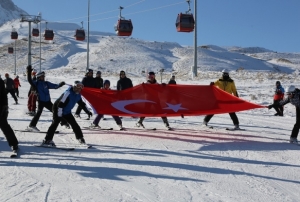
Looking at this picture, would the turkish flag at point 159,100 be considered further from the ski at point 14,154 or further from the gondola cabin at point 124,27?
the gondola cabin at point 124,27

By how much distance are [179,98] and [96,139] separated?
9.62 ft

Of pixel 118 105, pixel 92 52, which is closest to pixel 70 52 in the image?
pixel 92 52

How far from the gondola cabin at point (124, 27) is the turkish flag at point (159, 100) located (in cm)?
1553

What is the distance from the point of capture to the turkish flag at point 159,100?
11023 millimetres

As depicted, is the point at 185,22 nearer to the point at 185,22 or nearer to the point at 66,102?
the point at 185,22

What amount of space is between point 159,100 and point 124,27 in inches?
629

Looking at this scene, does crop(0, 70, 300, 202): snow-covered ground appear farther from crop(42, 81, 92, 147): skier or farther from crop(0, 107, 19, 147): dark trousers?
crop(42, 81, 92, 147): skier

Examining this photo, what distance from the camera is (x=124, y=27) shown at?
2622 centimetres

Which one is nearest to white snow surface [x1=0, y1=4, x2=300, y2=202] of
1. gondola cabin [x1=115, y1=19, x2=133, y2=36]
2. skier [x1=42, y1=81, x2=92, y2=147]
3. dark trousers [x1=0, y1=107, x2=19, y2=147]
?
dark trousers [x1=0, y1=107, x2=19, y2=147]

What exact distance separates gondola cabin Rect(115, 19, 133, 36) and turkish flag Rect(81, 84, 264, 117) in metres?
15.5

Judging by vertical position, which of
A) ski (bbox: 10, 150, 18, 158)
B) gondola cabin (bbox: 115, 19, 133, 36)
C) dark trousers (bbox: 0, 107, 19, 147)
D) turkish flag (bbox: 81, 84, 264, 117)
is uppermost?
gondola cabin (bbox: 115, 19, 133, 36)

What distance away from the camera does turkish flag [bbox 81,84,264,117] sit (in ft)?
36.2

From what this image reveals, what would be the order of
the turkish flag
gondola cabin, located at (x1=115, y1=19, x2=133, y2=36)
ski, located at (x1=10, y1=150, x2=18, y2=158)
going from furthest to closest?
1. gondola cabin, located at (x1=115, y1=19, x2=133, y2=36)
2. the turkish flag
3. ski, located at (x1=10, y1=150, x2=18, y2=158)

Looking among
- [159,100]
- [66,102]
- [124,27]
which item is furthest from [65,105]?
[124,27]
